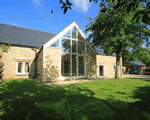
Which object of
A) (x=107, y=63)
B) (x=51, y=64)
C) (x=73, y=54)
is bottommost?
(x=51, y=64)

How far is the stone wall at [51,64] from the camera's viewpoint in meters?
10.5

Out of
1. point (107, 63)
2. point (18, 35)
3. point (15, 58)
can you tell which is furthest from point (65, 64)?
point (18, 35)

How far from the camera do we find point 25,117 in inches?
119

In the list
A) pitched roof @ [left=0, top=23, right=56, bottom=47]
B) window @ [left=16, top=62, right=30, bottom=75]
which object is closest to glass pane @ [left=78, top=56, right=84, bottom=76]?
pitched roof @ [left=0, top=23, right=56, bottom=47]

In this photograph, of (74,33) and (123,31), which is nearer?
(123,31)

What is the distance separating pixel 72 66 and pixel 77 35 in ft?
14.2

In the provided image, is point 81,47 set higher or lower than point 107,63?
higher

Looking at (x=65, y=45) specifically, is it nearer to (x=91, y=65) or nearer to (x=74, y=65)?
(x=74, y=65)

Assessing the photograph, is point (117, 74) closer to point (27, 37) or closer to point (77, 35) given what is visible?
point (77, 35)

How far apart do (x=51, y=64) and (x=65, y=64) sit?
6.23 feet

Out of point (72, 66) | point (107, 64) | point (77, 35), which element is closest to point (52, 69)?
point (72, 66)

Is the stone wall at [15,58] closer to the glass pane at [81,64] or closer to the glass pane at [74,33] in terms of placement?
the glass pane at [74,33]

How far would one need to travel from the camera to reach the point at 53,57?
11188mm

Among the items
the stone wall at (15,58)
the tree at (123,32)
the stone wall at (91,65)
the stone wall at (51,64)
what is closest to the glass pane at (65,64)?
the stone wall at (51,64)
